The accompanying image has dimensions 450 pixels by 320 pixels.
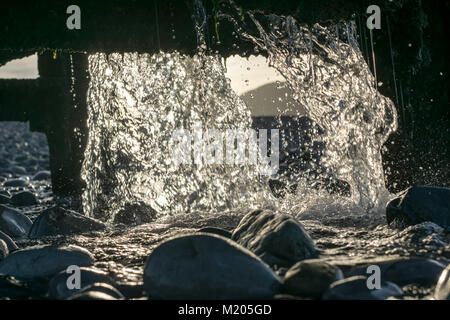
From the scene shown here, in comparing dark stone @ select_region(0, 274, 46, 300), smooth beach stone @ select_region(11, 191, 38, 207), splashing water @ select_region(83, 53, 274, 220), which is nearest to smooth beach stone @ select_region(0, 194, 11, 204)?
smooth beach stone @ select_region(11, 191, 38, 207)

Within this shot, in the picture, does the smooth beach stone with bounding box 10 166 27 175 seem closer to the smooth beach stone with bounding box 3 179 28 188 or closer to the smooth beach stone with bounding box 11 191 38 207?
the smooth beach stone with bounding box 3 179 28 188

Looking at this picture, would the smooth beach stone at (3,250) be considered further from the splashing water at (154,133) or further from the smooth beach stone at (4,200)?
the smooth beach stone at (4,200)

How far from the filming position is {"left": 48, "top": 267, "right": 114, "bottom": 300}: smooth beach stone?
2264 millimetres

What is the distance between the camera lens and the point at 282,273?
7.88ft

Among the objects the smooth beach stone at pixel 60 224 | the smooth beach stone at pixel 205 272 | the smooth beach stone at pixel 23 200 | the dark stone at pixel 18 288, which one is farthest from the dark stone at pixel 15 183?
the smooth beach stone at pixel 205 272

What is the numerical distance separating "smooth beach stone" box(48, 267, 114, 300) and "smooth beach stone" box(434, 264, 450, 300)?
4.34 ft

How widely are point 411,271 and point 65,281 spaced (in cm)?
143

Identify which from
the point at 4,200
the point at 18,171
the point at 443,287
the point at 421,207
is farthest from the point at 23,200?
the point at 18,171

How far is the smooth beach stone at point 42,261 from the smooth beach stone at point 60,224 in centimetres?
106

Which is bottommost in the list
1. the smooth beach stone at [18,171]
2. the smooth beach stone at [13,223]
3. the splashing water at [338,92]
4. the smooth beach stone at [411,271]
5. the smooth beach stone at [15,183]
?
the smooth beach stone at [411,271]

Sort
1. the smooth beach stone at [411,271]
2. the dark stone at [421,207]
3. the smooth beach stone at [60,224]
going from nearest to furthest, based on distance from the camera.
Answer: the smooth beach stone at [411,271]
the dark stone at [421,207]
the smooth beach stone at [60,224]

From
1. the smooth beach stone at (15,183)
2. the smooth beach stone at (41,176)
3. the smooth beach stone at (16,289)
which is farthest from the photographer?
the smooth beach stone at (41,176)

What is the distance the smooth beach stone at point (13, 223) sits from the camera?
3.96 metres
